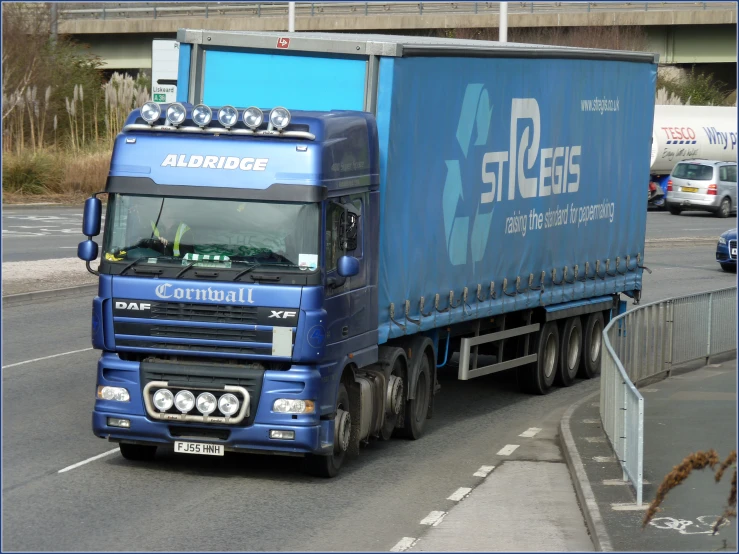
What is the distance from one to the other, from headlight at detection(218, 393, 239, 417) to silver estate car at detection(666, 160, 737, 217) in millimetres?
38957

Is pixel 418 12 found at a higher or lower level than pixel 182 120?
higher

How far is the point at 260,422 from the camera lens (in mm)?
11641

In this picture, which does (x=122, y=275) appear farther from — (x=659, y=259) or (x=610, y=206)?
(x=659, y=259)

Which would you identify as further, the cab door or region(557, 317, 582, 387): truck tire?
region(557, 317, 582, 387): truck tire

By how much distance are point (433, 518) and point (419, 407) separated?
3674 millimetres

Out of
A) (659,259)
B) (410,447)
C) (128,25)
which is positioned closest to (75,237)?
(659,259)

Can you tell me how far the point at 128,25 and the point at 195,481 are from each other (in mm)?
60903

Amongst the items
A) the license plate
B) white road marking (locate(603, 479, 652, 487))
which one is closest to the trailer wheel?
the license plate

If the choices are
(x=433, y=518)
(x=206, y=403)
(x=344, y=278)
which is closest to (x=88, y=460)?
(x=206, y=403)

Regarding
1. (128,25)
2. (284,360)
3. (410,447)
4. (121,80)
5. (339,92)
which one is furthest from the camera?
(128,25)

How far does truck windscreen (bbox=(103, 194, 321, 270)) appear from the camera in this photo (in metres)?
11.6

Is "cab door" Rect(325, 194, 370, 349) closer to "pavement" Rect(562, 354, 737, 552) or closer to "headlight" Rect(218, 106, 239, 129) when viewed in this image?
"headlight" Rect(218, 106, 239, 129)

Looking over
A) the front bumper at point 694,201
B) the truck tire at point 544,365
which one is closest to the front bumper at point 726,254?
the truck tire at point 544,365

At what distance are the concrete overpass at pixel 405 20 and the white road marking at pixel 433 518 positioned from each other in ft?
189
